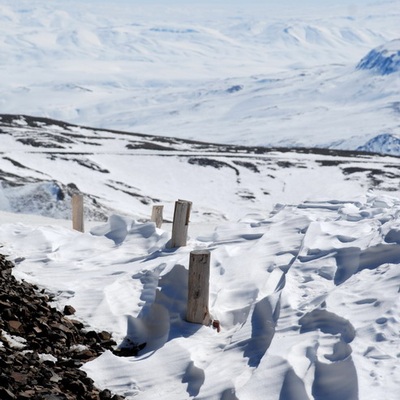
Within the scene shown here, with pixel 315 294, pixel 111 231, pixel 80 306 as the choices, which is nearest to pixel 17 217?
pixel 111 231

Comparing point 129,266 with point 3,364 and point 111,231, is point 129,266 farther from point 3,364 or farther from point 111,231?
point 3,364

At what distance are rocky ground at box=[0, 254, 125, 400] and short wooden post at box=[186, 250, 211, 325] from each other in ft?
3.26

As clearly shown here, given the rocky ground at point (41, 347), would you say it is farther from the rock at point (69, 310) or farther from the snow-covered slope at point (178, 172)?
the snow-covered slope at point (178, 172)

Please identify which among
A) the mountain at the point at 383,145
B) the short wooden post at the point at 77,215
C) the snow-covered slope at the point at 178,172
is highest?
the short wooden post at the point at 77,215

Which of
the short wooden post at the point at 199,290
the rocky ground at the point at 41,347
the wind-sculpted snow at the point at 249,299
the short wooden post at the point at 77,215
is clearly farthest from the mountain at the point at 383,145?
the rocky ground at the point at 41,347

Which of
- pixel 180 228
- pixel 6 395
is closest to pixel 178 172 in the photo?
pixel 180 228

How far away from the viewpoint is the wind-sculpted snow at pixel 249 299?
737 centimetres

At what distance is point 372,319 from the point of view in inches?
317

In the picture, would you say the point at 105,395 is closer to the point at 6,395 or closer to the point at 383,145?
the point at 6,395

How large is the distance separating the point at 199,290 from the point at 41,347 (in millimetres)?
1906

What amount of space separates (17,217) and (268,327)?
11.3 meters

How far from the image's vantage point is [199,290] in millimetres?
9328

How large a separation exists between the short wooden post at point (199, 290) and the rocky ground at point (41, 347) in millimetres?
994

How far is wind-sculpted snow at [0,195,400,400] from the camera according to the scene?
7.37m
